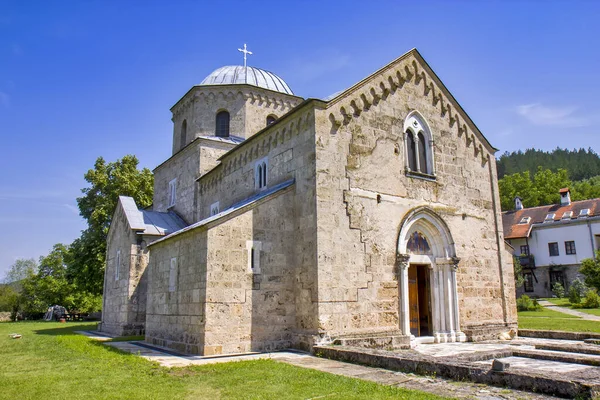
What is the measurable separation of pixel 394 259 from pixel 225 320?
5.28 m

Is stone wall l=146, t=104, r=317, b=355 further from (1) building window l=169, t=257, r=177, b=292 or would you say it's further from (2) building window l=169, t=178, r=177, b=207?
(2) building window l=169, t=178, r=177, b=207

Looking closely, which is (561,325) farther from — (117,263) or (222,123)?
(117,263)

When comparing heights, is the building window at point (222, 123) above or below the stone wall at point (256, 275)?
above

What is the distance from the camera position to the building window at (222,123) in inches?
843

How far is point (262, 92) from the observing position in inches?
843

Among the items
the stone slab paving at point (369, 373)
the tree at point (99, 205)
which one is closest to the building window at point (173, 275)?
the stone slab paving at point (369, 373)

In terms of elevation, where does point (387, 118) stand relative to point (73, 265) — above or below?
above

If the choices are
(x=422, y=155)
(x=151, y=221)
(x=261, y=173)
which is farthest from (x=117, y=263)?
(x=422, y=155)

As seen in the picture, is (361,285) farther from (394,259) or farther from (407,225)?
(407,225)

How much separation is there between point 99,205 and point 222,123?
555 inches

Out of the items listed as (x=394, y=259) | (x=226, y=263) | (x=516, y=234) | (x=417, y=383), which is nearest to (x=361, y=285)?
(x=394, y=259)

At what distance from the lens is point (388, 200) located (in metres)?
13.7

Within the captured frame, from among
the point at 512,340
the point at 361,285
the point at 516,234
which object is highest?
the point at 516,234

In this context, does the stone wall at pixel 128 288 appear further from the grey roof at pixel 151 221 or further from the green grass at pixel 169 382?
the green grass at pixel 169 382
